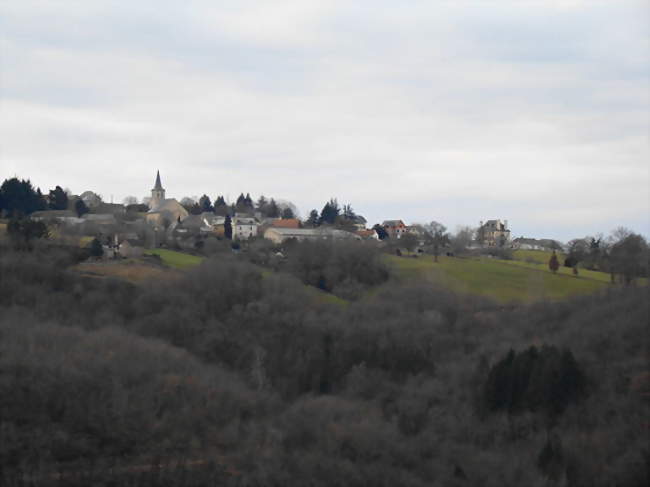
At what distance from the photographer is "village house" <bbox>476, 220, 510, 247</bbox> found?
64094 mm

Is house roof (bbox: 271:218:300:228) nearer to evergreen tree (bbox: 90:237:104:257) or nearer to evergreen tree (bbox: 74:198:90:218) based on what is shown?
evergreen tree (bbox: 74:198:90:218)

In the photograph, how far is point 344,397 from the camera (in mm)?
23078

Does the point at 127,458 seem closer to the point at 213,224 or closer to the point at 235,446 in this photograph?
the point at 235,446

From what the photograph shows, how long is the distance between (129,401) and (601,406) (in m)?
11.5

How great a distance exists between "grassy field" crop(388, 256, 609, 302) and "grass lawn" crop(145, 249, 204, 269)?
31.9ft

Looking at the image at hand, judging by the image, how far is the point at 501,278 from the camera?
3822 centimetres

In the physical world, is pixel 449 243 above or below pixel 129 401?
above

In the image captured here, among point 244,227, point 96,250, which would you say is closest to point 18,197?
point 96,250

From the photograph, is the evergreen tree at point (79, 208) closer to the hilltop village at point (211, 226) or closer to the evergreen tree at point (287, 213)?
the hilltop village at point (211, 226)

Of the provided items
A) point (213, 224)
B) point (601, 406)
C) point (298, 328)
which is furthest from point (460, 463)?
point (213, 224)

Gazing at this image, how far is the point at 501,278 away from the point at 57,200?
106ft

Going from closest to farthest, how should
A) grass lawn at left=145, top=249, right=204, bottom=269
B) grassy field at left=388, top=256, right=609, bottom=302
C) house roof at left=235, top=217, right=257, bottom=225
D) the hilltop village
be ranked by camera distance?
grassy field at left=388, top=256, right=609, bottom=302 → grass lawn at left=145, top=249, right=204, bottom=269 → the hilltop village → house roof at left=235, top=217, right=257, bottom=225

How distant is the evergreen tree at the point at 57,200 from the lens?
182ft

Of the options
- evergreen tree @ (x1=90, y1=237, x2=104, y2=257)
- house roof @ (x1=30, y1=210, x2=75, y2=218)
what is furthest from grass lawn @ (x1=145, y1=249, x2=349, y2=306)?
house roof @ (x1=30, y1=210, x2=75, y2=218)
